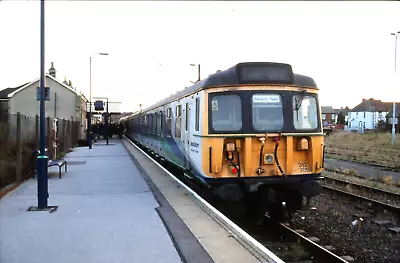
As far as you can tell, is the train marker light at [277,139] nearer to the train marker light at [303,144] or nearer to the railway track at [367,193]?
the train marker light at [303,144]

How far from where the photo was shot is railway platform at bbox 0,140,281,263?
5.90m

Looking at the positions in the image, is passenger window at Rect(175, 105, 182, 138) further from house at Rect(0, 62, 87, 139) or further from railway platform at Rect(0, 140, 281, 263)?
house at Rect(0, 62, 87, 139)

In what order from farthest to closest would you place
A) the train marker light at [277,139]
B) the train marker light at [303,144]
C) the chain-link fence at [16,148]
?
the chain-link fence at [16,148], the train marker light at [303,144], the train marker light at [277,139]

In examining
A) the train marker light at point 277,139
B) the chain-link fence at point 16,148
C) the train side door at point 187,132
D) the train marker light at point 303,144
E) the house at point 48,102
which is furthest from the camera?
the house at point 48,102

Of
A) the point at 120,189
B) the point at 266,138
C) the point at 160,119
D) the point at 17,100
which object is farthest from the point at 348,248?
the point at 17,100

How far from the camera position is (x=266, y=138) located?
8719 millimetres

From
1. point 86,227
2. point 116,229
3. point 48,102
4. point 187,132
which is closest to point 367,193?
point 187,132

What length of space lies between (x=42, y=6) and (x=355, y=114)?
118m

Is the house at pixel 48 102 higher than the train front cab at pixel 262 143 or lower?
higher

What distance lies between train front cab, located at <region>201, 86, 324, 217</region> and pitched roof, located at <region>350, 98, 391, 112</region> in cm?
10945

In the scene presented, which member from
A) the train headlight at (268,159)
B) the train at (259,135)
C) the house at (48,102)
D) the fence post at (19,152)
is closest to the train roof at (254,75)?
the train at (259,135)

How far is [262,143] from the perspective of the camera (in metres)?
8.68

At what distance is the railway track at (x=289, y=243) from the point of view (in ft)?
24.1

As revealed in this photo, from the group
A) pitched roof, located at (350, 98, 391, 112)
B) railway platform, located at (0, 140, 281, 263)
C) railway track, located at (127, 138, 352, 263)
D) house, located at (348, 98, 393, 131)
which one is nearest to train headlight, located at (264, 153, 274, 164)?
railway track, located at (127, 138, 352, 263)
